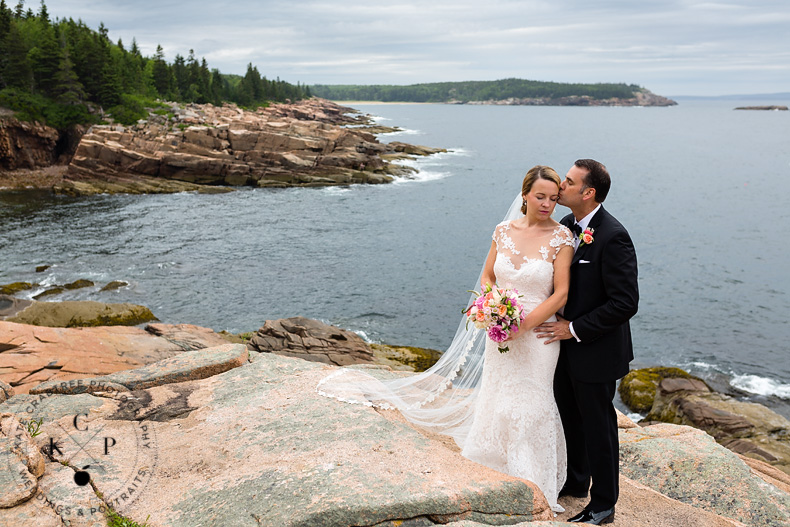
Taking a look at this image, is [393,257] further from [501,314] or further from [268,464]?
[268,464]

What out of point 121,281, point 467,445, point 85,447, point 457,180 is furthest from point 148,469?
point 457,180

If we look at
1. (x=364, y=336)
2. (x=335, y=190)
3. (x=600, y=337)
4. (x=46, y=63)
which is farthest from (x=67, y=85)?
(x=600, y=337)

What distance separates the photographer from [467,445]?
19.0 feet

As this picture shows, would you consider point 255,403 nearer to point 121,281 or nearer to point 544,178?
point 544,178

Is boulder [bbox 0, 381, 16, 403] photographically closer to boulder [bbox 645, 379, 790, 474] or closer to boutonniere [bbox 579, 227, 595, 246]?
boutonniere [bbox 579, 227, 595, 246]

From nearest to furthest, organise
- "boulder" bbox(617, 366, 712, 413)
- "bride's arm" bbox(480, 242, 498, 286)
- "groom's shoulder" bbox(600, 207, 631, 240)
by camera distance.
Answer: "groom's shoulder" bbox(600, 207, 631, 240)
"bride's arm" bbox(480, 242, 498, 286)
"boulder" bbox(617, 366, 712, 413)

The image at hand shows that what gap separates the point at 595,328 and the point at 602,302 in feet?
0.91

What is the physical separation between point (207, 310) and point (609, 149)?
84.2 meters

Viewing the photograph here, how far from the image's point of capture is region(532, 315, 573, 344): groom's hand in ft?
16.7

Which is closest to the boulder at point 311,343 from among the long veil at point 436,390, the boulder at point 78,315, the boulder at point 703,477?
the boulder at point 78,315

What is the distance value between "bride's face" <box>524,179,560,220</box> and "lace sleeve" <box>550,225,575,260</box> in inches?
7.5

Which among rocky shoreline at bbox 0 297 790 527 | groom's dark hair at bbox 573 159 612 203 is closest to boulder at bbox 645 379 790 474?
rocky shoreline at bbox 0 297 790 527

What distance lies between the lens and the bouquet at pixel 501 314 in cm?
515

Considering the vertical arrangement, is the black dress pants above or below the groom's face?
below
